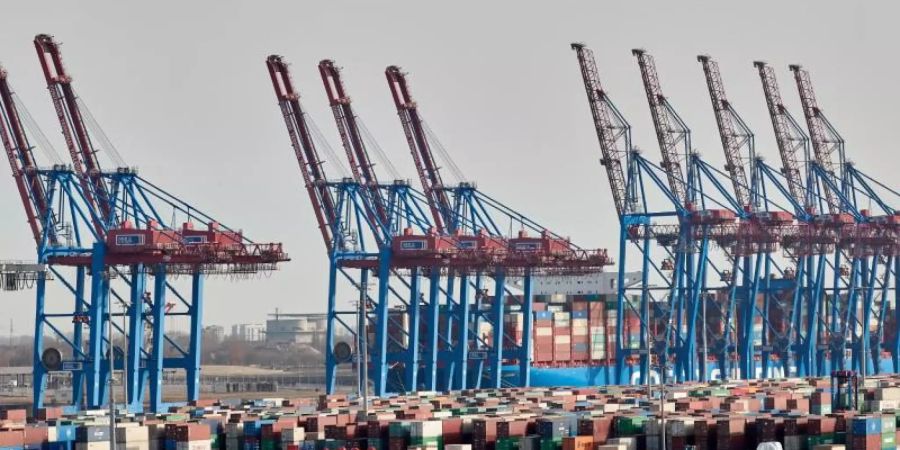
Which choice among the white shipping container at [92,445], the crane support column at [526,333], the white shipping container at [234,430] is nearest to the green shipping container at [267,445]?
the white shipping container at [234,430]

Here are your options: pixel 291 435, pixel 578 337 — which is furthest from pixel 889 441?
pixel 578 337

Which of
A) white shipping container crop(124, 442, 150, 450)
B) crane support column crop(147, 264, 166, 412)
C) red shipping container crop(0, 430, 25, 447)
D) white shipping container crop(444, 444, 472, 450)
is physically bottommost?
white shipping container crop(444, 444, 472, 450)

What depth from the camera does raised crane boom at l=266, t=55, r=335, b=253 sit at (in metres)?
105

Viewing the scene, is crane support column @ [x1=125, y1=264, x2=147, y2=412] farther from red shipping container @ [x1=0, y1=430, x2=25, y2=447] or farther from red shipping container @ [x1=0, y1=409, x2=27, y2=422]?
red shipping container @ [x1=0, y1=430, x2=25, y2=447]

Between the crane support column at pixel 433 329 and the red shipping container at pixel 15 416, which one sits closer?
the red shipping container at pixel 15 416

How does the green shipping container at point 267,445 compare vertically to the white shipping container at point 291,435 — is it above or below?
below

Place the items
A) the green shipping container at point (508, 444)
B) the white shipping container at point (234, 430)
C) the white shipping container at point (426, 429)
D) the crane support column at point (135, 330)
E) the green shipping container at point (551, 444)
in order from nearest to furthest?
the green shipping container at point (551, 444) → the green shipping container at point (508, 444) → the white shipping container at point (426, 429) → the white shipping container at point (234, 430) → the crane support column at point (135, 330)

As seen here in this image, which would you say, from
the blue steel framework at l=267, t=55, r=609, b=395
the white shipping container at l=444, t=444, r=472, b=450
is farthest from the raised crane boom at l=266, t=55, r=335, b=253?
the white shipping container at l=444, t=444, r=472, b=450

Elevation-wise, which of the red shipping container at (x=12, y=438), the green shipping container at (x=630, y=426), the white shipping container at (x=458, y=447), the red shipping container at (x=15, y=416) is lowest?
the white shipping container at (x=458, y=447)

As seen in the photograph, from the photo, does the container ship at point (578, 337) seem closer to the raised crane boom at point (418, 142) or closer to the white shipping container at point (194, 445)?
the raised crane boom at point (418, 142)

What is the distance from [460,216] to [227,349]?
292 feet

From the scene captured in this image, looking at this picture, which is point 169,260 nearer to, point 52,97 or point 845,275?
point 52,97

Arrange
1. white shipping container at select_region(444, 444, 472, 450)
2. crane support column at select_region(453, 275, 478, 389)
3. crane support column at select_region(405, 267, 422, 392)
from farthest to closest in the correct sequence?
1. crane support column at select_region(453, 275, 478, 389)
2. crane support column at select_region(405, 267, 422, 392)
3. white shipping container at select_region(444, 444, 472, 450)

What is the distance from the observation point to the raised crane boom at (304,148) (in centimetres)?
10488
